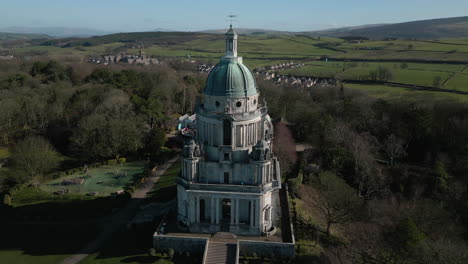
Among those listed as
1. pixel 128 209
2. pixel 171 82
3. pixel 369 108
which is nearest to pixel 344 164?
pixel 369 108

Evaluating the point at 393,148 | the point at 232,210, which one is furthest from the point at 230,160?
the point at 393,148

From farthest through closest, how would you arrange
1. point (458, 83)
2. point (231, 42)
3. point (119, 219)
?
point (458, 83) < point (119, 219) < point (231, 42)

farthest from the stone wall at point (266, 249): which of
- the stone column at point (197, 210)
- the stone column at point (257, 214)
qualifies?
the stone column at point (197, 210)

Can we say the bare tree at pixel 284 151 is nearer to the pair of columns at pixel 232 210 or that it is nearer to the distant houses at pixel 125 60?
the pair of columns at pixel 232 210

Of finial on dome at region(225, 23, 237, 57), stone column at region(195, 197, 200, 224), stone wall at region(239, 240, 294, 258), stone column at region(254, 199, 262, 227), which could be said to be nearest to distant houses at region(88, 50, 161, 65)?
finial on dome at region(225, 23, 237, 57)

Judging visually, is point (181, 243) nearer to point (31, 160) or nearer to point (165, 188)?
point (165, 188)

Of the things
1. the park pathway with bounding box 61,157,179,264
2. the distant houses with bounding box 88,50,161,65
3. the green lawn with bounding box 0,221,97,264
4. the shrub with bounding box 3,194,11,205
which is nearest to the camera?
the green lawn with bounding box 0,221,97,264

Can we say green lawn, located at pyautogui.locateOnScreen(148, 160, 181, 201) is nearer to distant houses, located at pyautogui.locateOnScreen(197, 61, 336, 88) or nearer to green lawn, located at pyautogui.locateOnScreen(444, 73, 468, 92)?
distant houses, located at pyautogui.locateOnScreen(197, 61, 336, 88)
